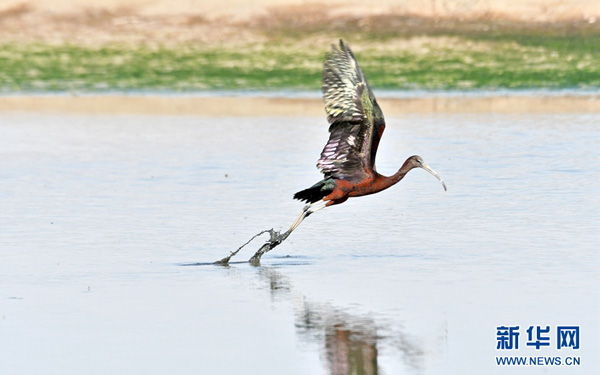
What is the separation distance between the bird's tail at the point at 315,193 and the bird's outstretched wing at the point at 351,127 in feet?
0.38

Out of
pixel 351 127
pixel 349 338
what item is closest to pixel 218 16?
pixel 351 127

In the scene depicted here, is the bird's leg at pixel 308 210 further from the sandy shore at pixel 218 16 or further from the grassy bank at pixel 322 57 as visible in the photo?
the sandy shore at pixel 218 16

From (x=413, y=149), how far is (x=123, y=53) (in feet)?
58.5

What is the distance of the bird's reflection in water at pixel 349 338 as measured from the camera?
827 centimetres

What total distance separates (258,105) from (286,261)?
52.7 feet

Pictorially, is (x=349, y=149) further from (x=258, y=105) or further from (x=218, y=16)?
(x=218, y=16)

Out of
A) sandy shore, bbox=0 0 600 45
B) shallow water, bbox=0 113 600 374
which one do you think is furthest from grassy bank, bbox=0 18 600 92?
shallow water, bbox=0 113 600 374

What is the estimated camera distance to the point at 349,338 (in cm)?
886

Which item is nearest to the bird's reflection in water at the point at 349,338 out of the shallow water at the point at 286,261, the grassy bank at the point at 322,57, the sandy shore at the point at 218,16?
the shallow water at the point at 286,261

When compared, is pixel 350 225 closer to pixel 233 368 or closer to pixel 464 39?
pixel 233 368

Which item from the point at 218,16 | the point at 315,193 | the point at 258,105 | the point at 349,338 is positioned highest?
the point at 315,193

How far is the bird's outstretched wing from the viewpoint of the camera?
11.9 m

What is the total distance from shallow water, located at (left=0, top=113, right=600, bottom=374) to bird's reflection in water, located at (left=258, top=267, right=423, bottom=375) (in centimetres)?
2

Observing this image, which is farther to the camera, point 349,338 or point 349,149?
point 349,149
